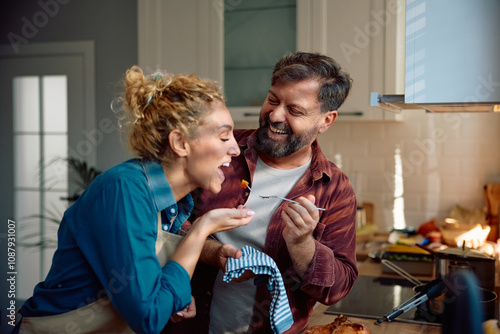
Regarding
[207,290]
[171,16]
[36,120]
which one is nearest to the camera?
[207,290]

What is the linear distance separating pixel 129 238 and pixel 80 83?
3185mm

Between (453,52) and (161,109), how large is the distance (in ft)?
2.87

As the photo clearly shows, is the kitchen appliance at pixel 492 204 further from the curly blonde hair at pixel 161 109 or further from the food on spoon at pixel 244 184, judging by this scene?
the curly blonde hair at pixel 161 109

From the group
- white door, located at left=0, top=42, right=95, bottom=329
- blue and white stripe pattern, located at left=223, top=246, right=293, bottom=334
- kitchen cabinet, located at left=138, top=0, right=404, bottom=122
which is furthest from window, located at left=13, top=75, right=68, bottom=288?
Result: blue and white stripe pattern, located at left=223, top=246, right=293, bottom=334

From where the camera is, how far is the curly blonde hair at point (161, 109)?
1273mm

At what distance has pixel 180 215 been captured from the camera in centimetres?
147

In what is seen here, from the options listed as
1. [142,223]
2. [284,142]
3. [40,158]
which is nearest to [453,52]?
[284,142]

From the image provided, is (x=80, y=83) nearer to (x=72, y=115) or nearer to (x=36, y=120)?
(x=72, y=115)

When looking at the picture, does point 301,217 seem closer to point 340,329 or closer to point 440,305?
point 340,329

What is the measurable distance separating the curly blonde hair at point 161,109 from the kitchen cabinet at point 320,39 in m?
1.75

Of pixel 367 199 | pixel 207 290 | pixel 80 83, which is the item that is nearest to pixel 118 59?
pixel 80 83

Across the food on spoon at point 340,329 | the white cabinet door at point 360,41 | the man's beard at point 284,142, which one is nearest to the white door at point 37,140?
the white cabinet door at point 360,41

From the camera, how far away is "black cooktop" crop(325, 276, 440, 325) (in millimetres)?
1799

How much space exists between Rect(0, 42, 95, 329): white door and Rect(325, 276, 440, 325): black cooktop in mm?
2507
